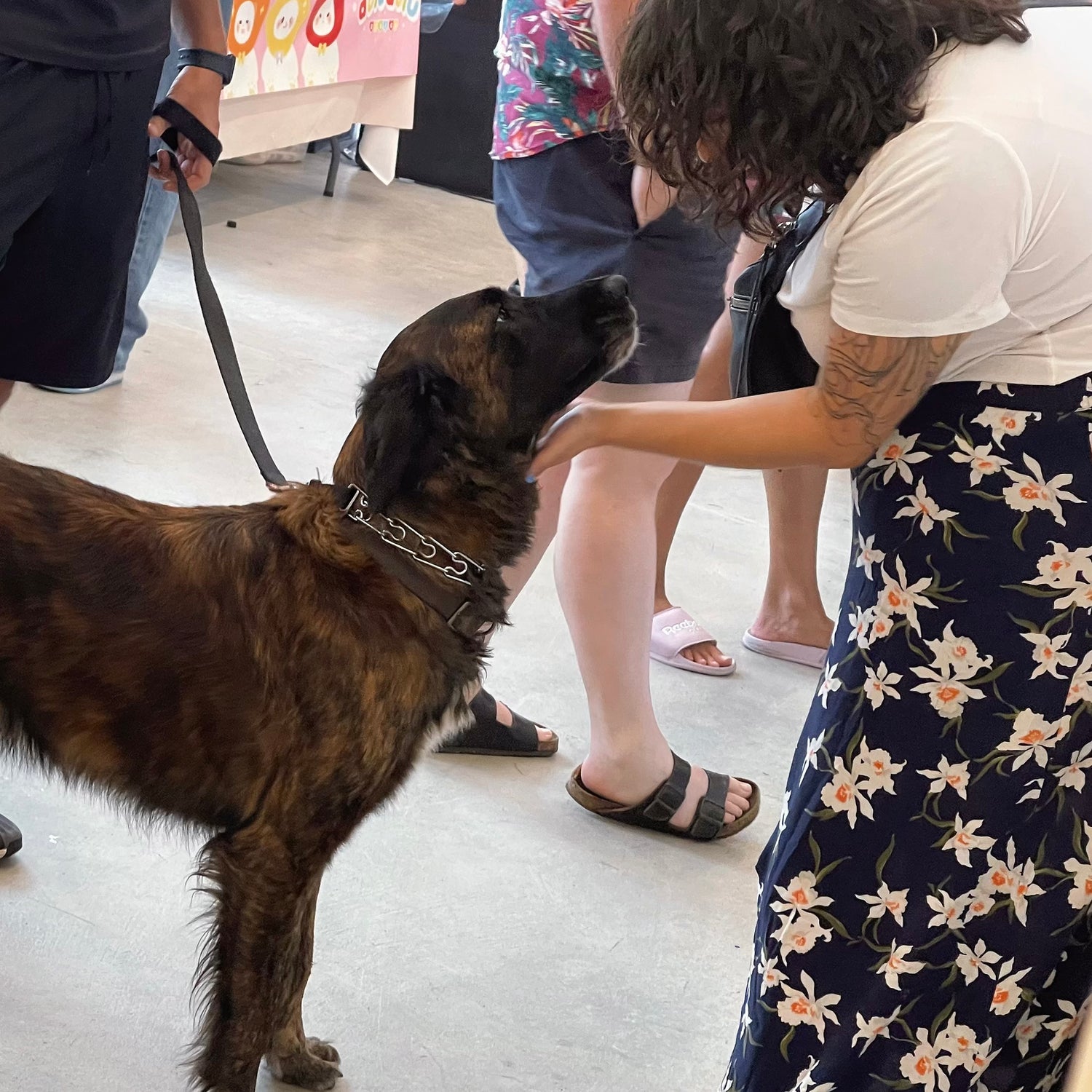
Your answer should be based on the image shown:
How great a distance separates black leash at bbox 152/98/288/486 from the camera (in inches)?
67.1

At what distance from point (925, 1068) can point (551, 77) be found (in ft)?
4.53

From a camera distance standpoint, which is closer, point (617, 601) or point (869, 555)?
point (869, 555)

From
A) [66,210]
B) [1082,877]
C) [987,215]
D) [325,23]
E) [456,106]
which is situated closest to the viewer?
[987,215]

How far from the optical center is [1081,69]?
1.12 meters

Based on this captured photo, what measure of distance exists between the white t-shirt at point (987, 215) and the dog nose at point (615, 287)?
0.42m

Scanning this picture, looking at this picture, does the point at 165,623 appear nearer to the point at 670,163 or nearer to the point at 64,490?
the point at 64,490

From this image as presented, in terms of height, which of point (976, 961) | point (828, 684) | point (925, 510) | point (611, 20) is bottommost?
point (976, 961)

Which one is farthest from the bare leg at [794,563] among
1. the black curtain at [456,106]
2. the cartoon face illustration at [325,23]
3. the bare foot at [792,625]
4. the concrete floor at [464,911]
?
the black curtain at [456,106]

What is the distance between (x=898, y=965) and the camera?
131 cm

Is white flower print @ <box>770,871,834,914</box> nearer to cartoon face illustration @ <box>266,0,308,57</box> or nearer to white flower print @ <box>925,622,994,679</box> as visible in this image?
white flower print @ <box>925,622,994,679</box>

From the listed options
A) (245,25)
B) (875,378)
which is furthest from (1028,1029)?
(245,25)

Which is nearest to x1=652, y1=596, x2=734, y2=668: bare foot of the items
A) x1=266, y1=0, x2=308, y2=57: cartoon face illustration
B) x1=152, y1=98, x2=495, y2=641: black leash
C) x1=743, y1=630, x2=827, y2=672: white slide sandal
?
x1=743, y1=630, x2=827, y2=672: white slide sandal

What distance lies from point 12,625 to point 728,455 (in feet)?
2.63

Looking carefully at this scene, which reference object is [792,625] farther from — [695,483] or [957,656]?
[957,656]
